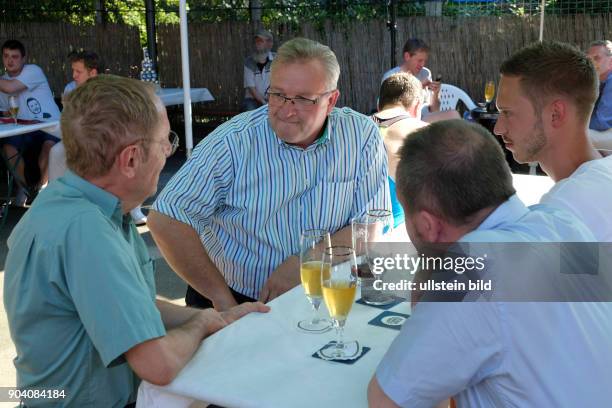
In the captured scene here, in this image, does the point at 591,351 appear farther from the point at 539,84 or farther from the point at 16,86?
the point at 16,86

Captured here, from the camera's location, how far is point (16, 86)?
284 inches

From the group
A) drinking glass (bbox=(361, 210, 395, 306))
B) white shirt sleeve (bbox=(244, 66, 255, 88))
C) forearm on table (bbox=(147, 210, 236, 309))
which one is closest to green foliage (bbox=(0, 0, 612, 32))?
white shirt sleeve (bbox=(244, 66, 255, 88))

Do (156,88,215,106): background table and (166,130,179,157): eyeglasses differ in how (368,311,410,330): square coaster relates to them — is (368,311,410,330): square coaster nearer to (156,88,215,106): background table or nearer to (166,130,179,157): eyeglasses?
(166,130,179,157): eyeglasses

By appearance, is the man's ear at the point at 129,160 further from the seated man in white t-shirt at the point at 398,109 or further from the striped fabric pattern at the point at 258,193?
the seated man in white t-shirt at the point at 398,109

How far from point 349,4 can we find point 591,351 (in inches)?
409

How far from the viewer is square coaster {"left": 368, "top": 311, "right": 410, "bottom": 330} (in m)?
1.90

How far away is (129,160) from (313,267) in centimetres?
53

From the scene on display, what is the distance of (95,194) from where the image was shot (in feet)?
5.58

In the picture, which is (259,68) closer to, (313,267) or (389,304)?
(389,304)

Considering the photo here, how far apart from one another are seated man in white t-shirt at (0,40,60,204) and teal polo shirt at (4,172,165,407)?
558 cm

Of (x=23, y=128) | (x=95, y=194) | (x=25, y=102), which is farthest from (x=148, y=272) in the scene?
(x=25, y=102)

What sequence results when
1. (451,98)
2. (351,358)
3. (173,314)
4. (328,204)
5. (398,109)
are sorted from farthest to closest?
(451,98)
(398,109)
(328,204)
(173,314)
(351,358)

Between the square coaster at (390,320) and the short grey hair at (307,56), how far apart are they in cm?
108

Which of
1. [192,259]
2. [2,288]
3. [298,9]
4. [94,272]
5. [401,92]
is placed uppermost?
[298,9]
